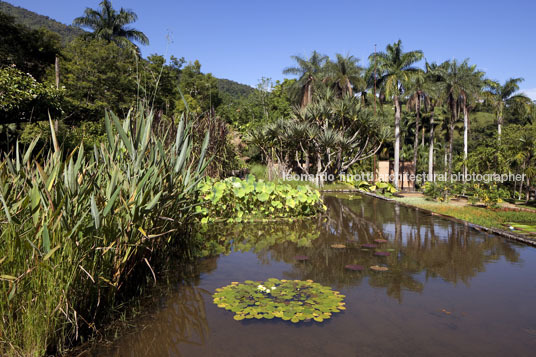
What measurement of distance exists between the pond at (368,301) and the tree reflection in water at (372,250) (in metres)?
0.02

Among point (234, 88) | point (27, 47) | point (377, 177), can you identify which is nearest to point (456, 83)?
point (377, 177)

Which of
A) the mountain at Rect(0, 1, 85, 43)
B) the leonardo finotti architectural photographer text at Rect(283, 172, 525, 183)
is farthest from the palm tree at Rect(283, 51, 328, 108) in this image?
the mountain at Rect(0, 1, 85, 43)

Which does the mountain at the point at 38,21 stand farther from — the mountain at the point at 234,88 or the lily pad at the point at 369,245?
the lily pad at the point at 369,245

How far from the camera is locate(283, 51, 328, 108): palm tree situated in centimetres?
2952

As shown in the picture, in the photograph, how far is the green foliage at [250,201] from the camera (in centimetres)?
863

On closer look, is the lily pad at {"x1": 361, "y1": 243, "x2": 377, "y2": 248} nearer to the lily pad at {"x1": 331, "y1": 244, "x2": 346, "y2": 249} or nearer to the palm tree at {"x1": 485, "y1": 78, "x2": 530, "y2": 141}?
the lily pad at {"x1": 331, "y1": 244, "x2": 346, "y2": 249}

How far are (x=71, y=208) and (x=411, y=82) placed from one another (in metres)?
25.9

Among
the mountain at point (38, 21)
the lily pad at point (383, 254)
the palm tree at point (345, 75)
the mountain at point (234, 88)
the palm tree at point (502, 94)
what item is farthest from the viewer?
the mountain at point (234, 88)

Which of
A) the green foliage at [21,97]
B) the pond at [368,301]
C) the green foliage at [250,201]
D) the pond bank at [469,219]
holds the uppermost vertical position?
the green foliage at [21,97]

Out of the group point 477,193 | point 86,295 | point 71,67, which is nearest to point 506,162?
point 477,193

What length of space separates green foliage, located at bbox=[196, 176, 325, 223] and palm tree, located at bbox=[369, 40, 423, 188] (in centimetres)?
1616

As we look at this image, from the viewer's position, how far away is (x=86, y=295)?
2949 mm

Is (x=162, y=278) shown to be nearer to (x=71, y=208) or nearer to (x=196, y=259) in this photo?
(x=196, y=259)

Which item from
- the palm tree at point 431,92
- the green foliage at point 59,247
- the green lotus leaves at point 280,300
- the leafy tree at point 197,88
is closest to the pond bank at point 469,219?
the green lotus leaves at point 280,300
